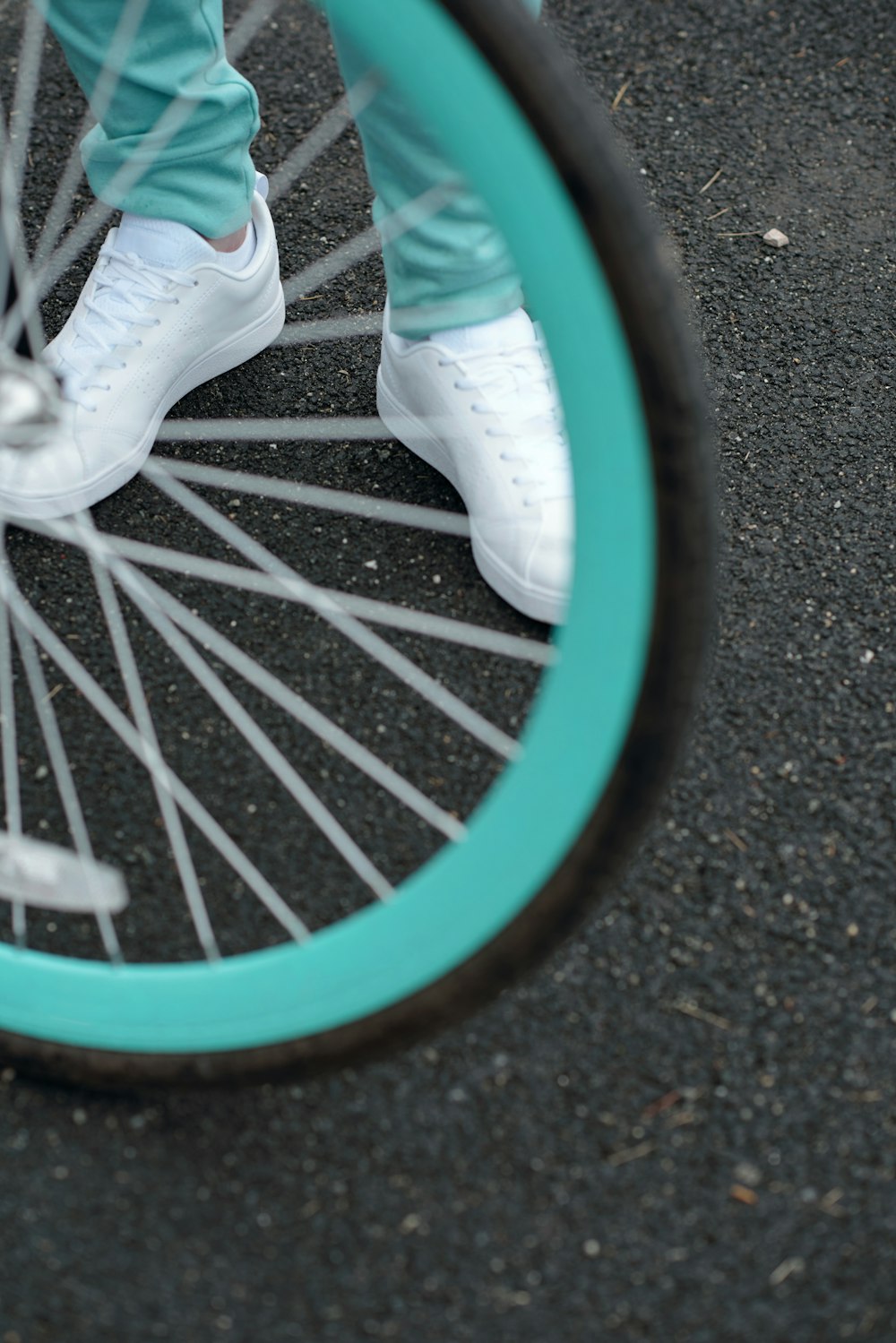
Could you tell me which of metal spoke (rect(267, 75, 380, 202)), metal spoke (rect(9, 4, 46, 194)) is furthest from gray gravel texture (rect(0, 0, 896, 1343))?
metal spoke (rect(9, 4, 46, 194))

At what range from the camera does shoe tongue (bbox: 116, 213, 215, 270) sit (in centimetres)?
108

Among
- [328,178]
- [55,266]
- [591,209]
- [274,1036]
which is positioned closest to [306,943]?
[274,1036]

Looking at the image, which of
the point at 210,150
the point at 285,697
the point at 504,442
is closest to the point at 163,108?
the point at 210,150

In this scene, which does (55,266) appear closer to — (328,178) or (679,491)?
(328,178)

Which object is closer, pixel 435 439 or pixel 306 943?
pixel 306 943

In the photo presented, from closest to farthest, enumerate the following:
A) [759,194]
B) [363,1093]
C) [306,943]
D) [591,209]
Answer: [591,209], [306,943], [363,1093], [759,194]

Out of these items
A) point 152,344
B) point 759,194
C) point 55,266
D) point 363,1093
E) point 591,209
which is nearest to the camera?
point 591,209

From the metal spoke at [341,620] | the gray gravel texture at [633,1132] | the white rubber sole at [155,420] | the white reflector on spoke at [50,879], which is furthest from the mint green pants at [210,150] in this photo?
the white reflector on spoke at [50,879]

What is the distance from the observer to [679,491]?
0.53 metres

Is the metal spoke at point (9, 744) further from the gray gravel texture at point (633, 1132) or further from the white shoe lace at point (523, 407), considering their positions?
the white shoe lace at point (523, 407)

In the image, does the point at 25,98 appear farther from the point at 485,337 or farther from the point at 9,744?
the point at 9,744

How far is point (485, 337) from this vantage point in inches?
41.4

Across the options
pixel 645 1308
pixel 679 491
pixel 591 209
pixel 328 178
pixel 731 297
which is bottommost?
pixel 645 1308

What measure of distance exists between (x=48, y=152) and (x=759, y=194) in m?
0.82
